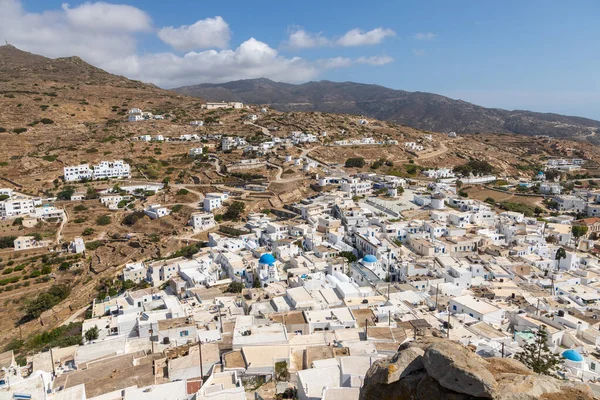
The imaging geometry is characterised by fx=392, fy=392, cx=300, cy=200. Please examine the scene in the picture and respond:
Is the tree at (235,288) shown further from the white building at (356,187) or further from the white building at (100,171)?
the white building at (100,171)

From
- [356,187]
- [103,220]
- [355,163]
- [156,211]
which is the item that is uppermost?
[355,163]

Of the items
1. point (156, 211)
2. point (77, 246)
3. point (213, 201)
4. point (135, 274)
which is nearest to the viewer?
point (135, 274)

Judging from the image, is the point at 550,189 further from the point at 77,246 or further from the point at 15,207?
the point at 15,207

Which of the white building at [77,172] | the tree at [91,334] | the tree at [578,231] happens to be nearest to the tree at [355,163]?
the tree at [578,231]

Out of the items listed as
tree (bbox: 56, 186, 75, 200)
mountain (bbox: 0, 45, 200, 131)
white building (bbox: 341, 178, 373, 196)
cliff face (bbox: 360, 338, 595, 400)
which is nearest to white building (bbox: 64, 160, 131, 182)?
tree (bbox: 56, 186, 75, 200)

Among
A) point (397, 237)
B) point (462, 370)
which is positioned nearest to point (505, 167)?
point (397, 237)

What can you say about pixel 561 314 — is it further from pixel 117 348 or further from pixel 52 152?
pixel 52 152

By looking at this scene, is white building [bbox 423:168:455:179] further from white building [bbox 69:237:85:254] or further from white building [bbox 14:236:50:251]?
white building [bbox 14:236:50:251]

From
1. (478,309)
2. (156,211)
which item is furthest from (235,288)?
(156,211)
